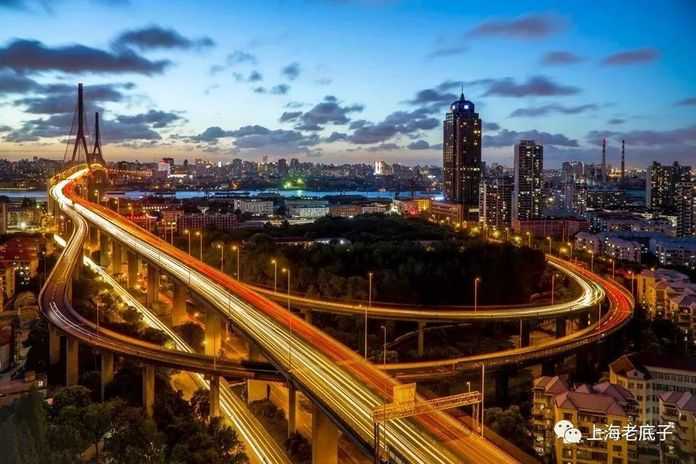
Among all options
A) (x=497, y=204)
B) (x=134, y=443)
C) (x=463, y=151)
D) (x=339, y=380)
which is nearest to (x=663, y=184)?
(x=497, y=204)

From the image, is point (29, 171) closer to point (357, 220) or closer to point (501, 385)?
point (357, 220)

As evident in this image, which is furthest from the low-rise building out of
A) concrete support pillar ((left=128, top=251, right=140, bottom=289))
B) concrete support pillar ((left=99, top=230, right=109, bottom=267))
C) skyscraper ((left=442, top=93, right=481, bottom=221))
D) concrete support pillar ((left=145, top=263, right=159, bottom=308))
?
skyscraper ((left=442, top=93, right=481, bottom=221))

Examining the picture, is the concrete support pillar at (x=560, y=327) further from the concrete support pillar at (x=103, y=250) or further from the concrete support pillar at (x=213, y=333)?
the concrete support pillar at (x=103, y=250)

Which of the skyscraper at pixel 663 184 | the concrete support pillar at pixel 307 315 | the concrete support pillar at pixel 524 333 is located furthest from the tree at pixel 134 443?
the skyscraper at pixel 663 184

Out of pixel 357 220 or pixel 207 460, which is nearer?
pixel 207 460

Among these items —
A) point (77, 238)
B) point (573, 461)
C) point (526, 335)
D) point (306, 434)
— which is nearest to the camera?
point (573, 461)

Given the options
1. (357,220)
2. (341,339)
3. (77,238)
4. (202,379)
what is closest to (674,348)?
(341,339)
